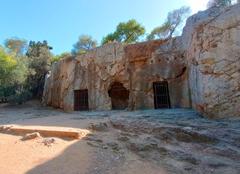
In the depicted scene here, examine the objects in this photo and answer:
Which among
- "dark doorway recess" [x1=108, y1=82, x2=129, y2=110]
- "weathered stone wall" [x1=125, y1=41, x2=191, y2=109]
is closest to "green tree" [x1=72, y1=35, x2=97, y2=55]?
"dark doorway recess" [x1=108, y1=82, x2=129, y2=110]

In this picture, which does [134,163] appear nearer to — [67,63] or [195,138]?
[195,138]

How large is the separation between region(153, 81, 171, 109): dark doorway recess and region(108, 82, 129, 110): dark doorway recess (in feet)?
7.52

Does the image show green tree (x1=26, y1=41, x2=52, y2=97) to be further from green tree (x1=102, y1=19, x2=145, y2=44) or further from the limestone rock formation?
green tree (x1=102, y1=19, x2=145, y2=44)

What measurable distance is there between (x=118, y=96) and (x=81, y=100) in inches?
77.6

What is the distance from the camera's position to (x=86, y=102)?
12.1 m

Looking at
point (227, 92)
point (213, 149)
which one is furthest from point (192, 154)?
point (227, 92)

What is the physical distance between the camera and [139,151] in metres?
4.35

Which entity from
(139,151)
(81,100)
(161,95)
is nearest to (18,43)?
(81,100)

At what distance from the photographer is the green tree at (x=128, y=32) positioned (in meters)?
A: 22.8

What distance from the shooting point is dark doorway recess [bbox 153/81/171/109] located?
395 inches

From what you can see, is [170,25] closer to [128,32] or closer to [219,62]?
[128,32]

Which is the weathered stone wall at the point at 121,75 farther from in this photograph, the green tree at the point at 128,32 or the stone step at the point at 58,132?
the green tree at the point at 128,32

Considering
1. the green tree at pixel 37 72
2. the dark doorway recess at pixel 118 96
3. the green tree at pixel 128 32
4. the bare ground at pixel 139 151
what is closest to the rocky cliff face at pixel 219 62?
the bare ground at pixel 139 151

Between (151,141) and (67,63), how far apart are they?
369 inches
